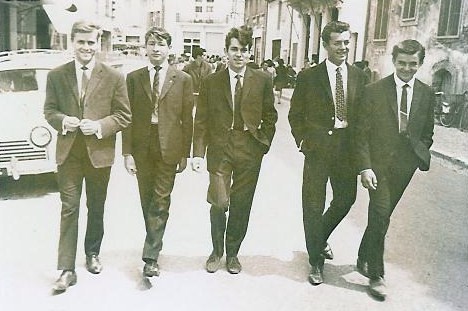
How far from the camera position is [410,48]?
2410mm

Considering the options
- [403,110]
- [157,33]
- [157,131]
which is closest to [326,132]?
[403,110]

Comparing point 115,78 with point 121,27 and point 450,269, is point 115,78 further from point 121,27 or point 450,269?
point 450,269

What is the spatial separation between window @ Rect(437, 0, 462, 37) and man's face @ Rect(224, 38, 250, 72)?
35.6 inches

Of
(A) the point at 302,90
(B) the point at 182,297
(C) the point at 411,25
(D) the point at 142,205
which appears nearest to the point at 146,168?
(D) the point at 142,205

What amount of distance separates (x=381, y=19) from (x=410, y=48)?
0.94 ft

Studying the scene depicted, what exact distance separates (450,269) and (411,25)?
4.01ft

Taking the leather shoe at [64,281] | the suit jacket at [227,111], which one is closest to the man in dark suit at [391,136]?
the suit jacket at [227,111]

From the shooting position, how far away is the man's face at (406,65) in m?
2.43

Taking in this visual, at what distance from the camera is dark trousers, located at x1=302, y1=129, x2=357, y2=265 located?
255 centimetres

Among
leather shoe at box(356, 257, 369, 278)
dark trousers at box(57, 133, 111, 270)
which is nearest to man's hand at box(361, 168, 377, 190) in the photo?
leather shoe at box(356, 257, 369, 278)

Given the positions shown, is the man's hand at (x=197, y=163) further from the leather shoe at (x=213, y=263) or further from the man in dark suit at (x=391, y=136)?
the man in dark suit at (x=391, y=136)

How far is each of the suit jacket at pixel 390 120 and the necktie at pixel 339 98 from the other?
0.29 ft

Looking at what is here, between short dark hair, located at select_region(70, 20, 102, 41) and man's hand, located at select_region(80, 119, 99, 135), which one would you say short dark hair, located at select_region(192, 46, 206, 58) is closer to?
short dark hair, located at select_region(70, 20, 102, 41)

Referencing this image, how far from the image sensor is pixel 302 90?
257 centimetres
